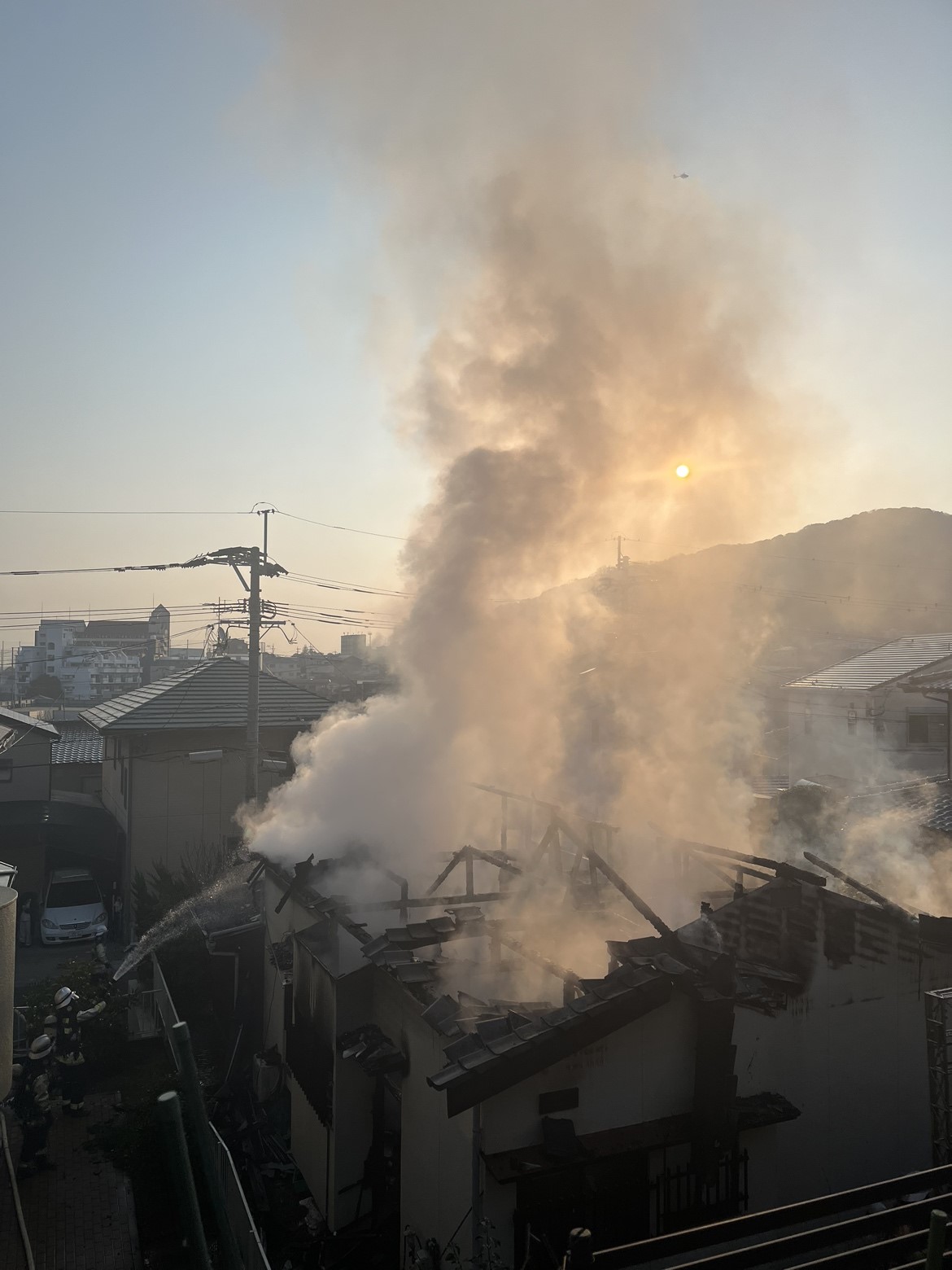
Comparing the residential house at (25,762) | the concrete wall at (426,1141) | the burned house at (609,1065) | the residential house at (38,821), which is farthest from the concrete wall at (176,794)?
the concrete wall at (426,1141)

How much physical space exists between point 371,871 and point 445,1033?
14.4 ft

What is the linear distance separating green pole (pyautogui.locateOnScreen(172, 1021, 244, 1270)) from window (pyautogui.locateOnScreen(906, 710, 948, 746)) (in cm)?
2779

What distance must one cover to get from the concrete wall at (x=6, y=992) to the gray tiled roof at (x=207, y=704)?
1407 centimetres

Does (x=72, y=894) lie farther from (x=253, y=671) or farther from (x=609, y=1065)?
(x=609, y=1065)

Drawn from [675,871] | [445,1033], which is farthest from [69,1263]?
[675,871]

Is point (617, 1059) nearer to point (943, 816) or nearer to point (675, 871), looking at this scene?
point (675, 871)

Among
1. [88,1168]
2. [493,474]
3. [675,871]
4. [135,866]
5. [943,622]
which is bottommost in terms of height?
[88,1168]

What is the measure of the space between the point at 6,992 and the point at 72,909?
14.9m

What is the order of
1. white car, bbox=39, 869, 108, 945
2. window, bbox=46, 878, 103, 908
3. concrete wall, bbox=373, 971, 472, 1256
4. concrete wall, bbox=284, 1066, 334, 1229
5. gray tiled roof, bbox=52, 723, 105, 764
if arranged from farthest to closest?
gray tiled roof, bbox=52, 723, 105, 764
window, bbox=46, 878, 103, 908
white car, bbox=39, 869, 108, 945
concrete wall, bbox=284, 1066, 334, 1229
concrete wall, bbox=373, 971, 472, 1256

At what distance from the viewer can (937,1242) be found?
7.86 ft

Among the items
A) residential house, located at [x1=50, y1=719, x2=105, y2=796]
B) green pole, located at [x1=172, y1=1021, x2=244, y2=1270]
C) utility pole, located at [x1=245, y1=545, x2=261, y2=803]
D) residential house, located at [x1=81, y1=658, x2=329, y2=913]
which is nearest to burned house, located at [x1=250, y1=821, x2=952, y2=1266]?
green pole, located at [x1=172, y1=1021, x2=244, y2=1270]

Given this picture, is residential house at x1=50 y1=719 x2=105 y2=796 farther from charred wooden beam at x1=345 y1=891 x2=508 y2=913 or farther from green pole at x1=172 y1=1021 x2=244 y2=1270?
green pole at x1=172 y1=1021 x2=244 y2=1270

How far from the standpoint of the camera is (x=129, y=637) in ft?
333

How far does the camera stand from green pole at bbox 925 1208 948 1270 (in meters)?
2.38
